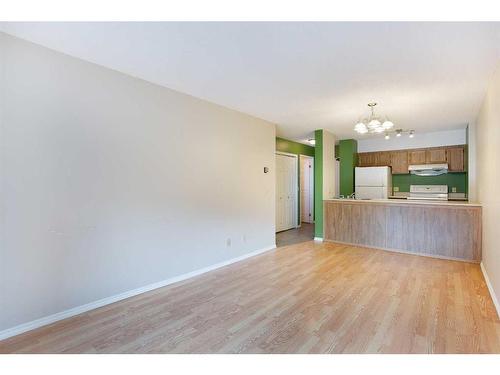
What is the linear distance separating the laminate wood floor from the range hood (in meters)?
2.82

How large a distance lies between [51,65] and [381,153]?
6675 mm

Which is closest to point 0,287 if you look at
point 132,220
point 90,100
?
point 132,220

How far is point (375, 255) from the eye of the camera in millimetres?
4434

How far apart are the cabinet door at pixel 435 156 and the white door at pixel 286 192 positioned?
10.1 feet

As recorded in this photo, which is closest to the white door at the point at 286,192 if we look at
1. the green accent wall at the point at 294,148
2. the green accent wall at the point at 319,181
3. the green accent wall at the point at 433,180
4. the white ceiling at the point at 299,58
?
the green accent wall at the point at 294,148

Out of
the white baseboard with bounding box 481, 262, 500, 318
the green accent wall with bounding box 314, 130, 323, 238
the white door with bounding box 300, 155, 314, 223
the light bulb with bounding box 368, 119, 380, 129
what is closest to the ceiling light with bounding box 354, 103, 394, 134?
the light bulb with bounding box 368, 119, 380, 129

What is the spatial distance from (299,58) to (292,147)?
4.49 m

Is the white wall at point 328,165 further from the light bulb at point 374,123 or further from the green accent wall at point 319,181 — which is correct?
the light bulb at point 374,123

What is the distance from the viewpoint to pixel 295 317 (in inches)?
93.2

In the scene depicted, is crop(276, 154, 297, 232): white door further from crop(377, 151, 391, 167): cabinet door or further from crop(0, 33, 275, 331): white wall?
crop(0, 33, 275, 331): white wall

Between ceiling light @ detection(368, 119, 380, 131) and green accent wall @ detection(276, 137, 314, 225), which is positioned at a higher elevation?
green accent wall @ detection(276, 137, 314, 225)

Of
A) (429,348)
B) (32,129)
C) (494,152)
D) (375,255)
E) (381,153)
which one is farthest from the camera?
(381,153)

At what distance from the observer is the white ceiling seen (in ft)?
6.53

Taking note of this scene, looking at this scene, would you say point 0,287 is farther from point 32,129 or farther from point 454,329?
point 454,329
